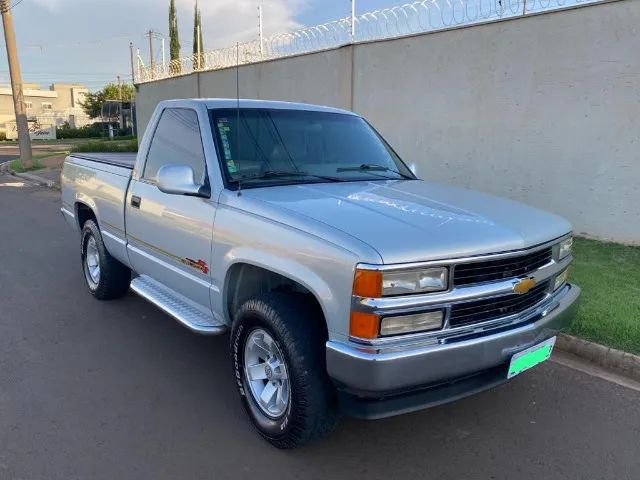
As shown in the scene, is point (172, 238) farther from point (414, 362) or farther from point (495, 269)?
point (495, 269)

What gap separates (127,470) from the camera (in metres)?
2.92

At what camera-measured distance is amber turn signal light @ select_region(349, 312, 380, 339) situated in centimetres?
253

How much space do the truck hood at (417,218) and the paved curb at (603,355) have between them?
1306mm

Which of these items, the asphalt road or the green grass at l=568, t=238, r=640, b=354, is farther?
the green grass at l=568, t=238, r=640, b=354

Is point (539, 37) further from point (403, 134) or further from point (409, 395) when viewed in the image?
→ point (409, 395)

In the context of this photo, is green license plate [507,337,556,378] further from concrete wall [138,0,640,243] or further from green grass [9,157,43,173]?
green grass [9,157,43,173]

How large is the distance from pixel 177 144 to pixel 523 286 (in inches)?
107

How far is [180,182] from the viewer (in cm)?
345

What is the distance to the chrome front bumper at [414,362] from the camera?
2510 mm

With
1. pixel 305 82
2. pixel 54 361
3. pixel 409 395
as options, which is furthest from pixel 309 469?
pixel 305 82

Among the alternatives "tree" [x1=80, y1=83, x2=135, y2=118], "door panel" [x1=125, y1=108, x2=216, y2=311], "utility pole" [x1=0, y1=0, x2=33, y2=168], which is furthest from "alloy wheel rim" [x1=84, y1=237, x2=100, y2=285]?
"tree" [x1=80, y1=83, x2=135, y2=118]

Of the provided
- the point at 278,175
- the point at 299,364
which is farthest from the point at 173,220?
the point at 299,364

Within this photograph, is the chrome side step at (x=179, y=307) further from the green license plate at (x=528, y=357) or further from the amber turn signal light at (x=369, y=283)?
the green license plate at (x=528, y=357)

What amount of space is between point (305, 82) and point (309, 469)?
1020 cm
